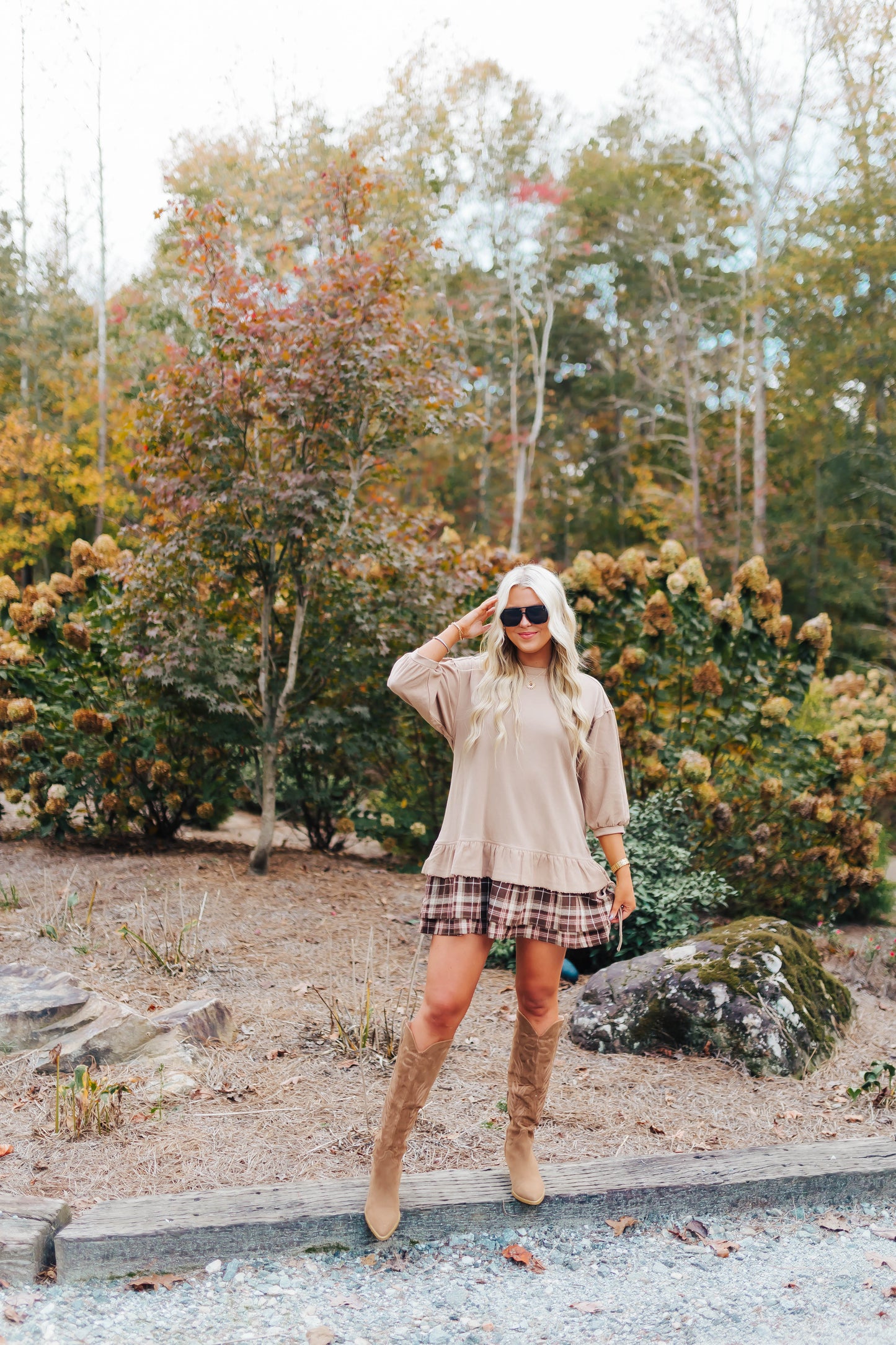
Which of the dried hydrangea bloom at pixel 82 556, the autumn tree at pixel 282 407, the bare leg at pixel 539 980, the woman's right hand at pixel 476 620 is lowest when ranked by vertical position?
the bare leg at pixel 539 980

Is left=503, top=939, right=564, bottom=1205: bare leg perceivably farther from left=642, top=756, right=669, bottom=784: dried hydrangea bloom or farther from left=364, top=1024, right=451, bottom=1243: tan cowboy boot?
left=642, top=756, right=669, bottom=784: dried hydrangea bloom

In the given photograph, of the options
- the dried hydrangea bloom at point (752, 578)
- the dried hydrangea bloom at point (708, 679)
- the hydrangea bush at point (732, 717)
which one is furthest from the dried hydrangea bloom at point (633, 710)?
the dried hydrangea bloom at point (752, 578)

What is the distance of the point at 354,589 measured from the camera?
239 inches

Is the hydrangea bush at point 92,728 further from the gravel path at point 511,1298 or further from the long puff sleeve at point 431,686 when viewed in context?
the gravel path at point 511,1298

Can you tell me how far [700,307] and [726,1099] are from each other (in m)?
20.7

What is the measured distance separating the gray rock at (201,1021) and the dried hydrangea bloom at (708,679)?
10.5 feet

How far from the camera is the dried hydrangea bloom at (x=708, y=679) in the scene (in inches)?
225

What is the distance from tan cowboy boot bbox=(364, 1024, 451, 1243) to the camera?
2430 mm

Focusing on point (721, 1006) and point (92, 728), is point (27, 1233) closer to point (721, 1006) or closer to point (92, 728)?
point (721, 1006)

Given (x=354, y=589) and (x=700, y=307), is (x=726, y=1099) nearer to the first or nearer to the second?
(x=354, y=589)

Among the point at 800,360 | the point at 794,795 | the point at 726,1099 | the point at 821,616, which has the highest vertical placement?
the point at 800,360

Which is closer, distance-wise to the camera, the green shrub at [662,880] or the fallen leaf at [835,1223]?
the fallen leaf at [835,1223]

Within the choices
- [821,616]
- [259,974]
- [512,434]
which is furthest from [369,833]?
[512,434]

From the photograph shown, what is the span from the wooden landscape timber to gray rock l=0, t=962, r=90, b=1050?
1.10m
